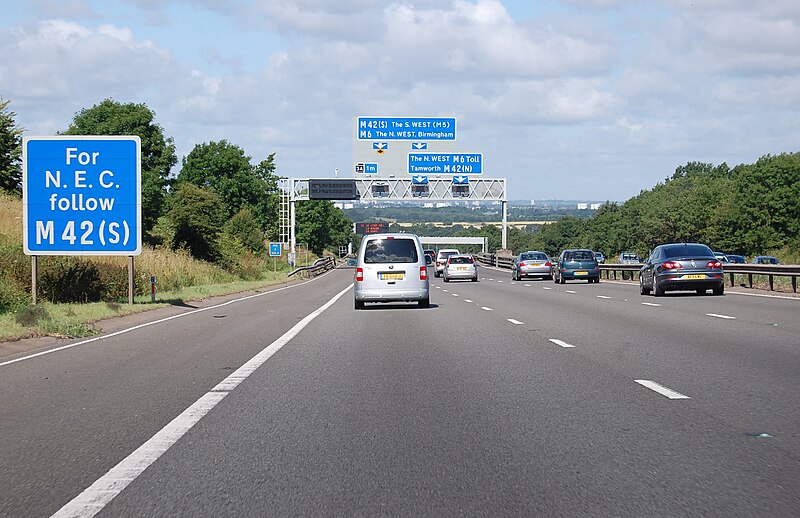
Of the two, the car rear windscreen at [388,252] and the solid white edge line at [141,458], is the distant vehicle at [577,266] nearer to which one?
the car rear windscreen at [388,252]

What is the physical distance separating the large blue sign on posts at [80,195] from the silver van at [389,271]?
6058mm

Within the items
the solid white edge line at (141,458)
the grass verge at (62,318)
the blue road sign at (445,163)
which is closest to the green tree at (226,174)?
the blue road sign at (445,163)

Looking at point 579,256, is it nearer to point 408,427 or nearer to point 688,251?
point 688,251

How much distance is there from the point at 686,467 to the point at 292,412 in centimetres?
380

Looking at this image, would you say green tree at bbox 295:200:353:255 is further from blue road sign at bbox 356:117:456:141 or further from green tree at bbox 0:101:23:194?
green tree at bbox 0:101:23:194

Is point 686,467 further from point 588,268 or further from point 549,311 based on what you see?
point 588,268

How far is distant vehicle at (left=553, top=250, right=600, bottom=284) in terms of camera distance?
47.4 meters

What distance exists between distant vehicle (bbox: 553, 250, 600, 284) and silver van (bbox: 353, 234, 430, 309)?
893 inches

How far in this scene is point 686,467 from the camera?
660 centimetres

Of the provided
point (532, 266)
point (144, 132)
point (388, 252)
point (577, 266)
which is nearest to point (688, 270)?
point (388, 252)

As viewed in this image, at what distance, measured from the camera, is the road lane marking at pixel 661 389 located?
9.64 m

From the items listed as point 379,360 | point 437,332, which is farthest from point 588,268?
point 379,360

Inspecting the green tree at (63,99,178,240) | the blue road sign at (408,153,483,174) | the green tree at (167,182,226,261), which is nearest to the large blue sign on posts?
the green tree at (167,182,226,261)

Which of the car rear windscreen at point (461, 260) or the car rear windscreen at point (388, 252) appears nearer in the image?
the car rear windscreen at point (388, 252)
